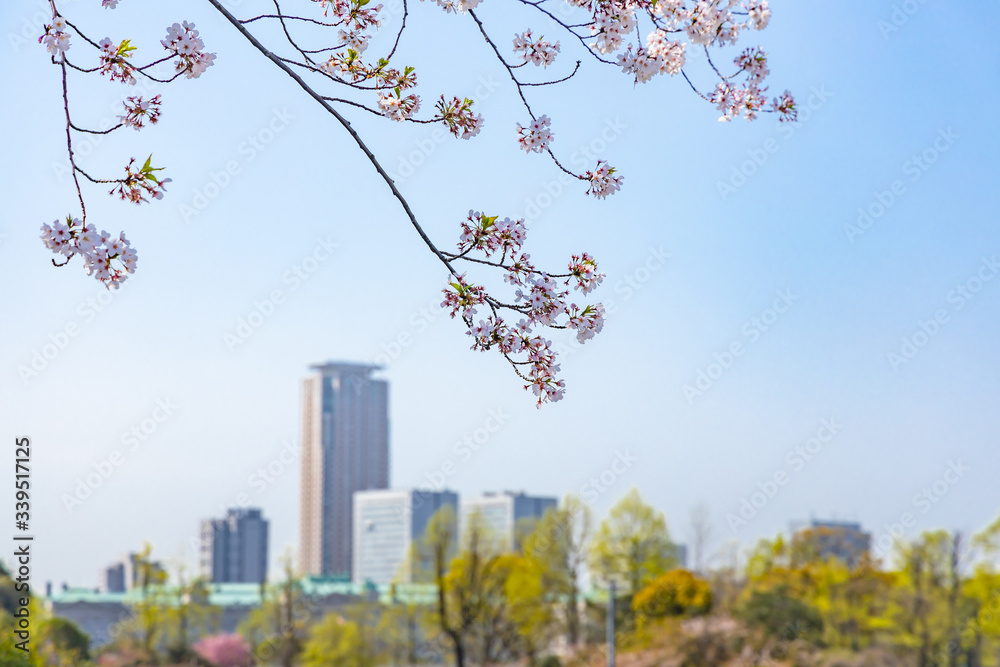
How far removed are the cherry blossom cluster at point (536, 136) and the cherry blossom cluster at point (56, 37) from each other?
3.97ft

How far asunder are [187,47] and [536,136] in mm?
974

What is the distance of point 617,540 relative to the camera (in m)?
21.5

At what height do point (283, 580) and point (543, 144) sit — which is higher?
point (543, 144)

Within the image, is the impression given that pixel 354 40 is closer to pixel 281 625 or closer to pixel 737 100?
pixel 737 100

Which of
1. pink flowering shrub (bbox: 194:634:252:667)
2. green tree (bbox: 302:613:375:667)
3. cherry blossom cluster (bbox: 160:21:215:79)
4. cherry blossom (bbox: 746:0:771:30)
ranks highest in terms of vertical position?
cherry blossom (bbox: 746:0:771:30)

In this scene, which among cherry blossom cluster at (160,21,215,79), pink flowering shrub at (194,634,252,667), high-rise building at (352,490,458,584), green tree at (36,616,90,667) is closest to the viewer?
cherry blossom cluster at (160,21,215,79)

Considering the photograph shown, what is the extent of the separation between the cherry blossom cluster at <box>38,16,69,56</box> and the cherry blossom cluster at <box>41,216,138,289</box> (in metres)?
0.38

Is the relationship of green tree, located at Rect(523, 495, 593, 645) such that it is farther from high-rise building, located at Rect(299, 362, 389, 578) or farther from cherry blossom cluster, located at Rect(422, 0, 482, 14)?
high-rise building, located at Rect(299, 362, 389, 578)

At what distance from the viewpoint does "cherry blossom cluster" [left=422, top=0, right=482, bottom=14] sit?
8.90 feet

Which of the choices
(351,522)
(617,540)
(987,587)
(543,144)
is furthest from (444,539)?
(351,522)

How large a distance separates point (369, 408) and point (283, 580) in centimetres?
6889

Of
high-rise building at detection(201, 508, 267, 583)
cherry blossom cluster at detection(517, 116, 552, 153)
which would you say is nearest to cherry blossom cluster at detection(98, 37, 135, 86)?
cherry blossom cluster at detection(517, 116, 552, 153)

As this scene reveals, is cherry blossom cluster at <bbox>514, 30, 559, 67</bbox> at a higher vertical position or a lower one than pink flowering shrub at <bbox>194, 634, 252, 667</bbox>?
higher

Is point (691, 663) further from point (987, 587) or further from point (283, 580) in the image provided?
point (283, 580)
